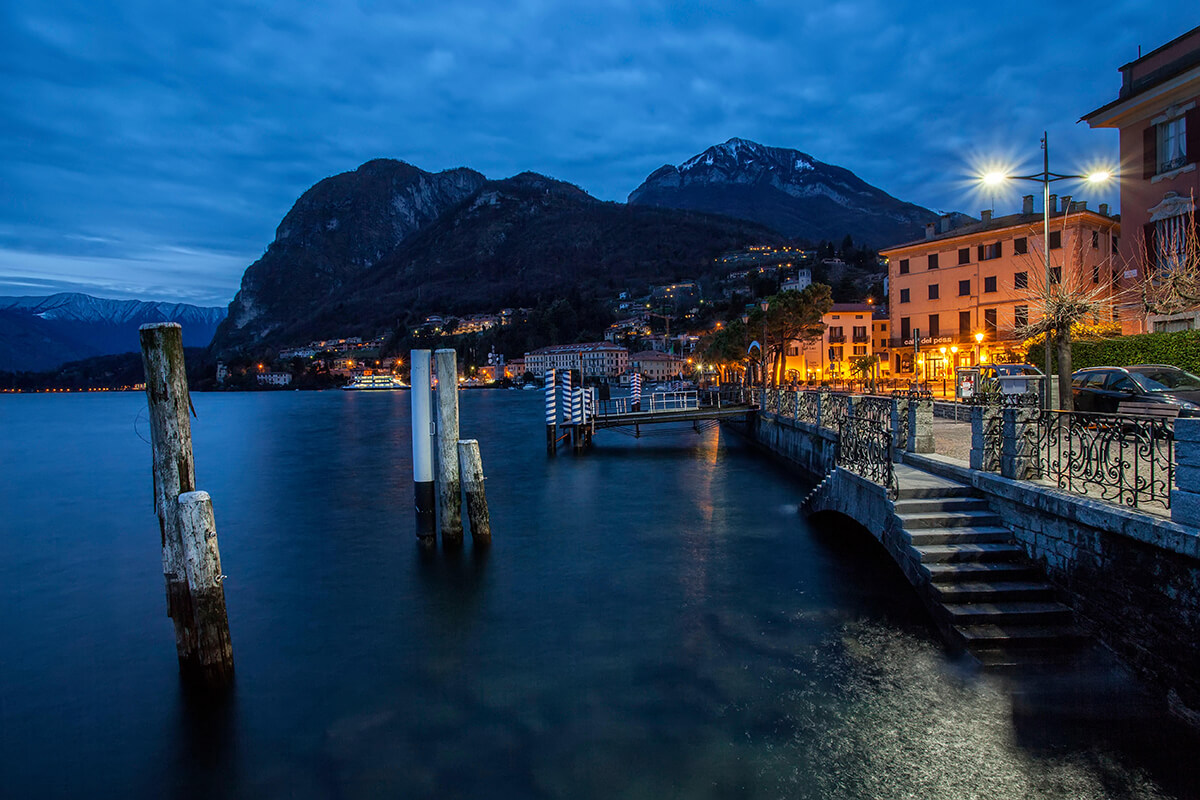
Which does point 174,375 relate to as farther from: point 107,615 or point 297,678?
point 107,615

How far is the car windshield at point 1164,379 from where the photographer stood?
42.0 feet

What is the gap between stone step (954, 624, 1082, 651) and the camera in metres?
7.18

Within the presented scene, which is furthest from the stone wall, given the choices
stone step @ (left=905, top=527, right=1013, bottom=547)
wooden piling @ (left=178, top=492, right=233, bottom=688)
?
wooden piling @ (left=178, top=492, right=233, bottom=688)

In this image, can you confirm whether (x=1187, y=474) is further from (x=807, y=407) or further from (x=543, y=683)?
(x=807, y=407)

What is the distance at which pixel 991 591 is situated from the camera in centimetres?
771

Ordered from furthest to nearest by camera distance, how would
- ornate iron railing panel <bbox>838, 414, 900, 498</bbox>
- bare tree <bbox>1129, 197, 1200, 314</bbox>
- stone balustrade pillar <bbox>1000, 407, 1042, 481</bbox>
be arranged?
bare tree <bbox>1129, 197, 1200, 314</bbox> → ornate iron railing panel <bbox>838, 414, 900, 498</bbox> → stone balustrade pillar <bbox>1000, 407, 1042, 481</bbox>

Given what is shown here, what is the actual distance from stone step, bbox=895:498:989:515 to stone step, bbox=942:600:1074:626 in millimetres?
1512

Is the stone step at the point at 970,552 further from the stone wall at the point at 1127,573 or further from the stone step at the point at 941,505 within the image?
the stone step at the point at 941,505

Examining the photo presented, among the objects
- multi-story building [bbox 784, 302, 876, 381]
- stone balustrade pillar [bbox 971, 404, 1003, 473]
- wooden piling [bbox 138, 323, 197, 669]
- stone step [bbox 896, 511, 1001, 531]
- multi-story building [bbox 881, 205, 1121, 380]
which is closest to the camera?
wooden piling [bbox 138, 323, 197, 669]

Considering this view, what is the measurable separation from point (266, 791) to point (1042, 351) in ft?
84.7

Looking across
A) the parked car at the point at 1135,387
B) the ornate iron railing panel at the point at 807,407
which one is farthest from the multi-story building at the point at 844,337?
the parked car at the point at 1135,387

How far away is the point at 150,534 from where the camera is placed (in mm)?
17500

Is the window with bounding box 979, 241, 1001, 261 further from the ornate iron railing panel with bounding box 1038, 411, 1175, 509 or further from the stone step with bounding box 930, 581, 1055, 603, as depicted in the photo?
the stone step with bounding box 930, 581, 1055, 603

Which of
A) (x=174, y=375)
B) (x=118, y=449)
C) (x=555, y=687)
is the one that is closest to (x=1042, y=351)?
(x=555, y=687)
